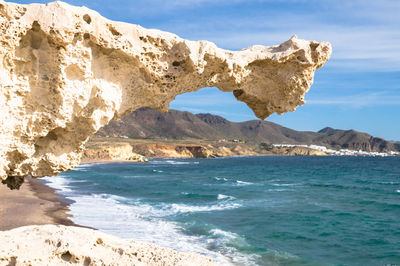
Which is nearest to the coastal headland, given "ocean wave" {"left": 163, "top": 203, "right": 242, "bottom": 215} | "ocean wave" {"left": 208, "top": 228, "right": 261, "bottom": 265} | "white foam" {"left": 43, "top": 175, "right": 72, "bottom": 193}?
"ocean wave" {"left": 208, "top": 228, "right": 261, "bottom": 265}

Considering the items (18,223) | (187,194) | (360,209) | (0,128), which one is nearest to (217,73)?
(0,128)

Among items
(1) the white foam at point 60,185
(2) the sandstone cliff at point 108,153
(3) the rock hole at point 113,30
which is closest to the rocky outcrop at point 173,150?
(2) the sandstone cliff at point 108,153

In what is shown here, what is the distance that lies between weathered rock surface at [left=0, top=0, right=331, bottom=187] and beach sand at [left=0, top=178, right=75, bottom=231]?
36.8 ft

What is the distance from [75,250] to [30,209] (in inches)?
672

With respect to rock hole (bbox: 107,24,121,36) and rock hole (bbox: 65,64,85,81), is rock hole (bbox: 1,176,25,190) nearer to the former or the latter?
rock hole (bbox: 65,64,85,81)

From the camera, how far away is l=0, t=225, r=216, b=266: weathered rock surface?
5664 millimetres

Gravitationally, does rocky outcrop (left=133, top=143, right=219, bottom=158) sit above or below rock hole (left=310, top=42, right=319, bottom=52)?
below

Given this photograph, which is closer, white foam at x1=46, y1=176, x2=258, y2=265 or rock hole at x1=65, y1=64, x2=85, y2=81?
rock hole at x1=65, y1=64, x2=85, y2=81

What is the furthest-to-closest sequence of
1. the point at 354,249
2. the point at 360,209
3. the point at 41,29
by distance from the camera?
the point at 360,209
the point at 354,249
the point at 41,29

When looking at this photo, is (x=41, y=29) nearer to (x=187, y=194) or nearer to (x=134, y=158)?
(x=187, y=194)

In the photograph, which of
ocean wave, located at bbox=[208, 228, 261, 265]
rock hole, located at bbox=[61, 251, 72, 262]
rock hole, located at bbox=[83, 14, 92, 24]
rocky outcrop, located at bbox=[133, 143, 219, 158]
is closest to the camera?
rock hole, located at bbox=[61, 251, 72, 262]

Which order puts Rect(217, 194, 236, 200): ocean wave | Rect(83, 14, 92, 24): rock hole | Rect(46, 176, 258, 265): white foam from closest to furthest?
Rect(83, 14, 92, 24): rock hole < Rect(46, 176, 258, 265): white foam < Rect(217, 194, 236, 200): ocean wave

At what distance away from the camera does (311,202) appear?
93.8 ft

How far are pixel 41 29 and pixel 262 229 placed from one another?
52.7ft
